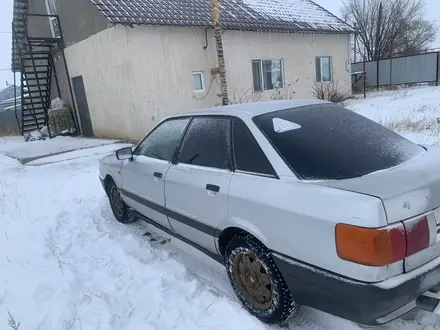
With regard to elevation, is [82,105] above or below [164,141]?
above

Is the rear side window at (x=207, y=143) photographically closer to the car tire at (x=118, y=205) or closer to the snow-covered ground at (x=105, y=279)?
the snow-covered ground at (x=105, y=279)

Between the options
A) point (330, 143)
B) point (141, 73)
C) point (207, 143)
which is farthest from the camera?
point (141, 73)

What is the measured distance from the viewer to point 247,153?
8.47ft

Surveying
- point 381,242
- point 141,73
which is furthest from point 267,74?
point 381,242

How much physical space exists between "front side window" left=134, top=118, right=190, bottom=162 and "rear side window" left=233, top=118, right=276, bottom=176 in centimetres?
84

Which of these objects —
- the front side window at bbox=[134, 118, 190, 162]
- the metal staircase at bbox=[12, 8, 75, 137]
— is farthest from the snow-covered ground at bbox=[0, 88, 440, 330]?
the metal staircase at bbox=[12, 8, 75, 137]

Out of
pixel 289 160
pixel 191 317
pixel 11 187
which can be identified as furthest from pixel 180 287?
pixel 11 187

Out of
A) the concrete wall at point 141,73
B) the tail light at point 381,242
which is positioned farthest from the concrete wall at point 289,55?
the tail light at point 381,242

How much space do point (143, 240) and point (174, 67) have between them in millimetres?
8100

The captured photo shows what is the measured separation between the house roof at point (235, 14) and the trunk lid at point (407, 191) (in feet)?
30.1

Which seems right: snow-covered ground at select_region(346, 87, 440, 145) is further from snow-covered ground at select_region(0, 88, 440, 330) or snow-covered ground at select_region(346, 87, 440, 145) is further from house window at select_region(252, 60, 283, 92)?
snow-covered ground at select_region(0, 88, 440, 330)

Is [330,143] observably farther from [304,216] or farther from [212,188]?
[212,188]

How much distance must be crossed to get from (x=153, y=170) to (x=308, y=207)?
199 cm

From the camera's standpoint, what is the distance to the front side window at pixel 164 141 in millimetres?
3457
